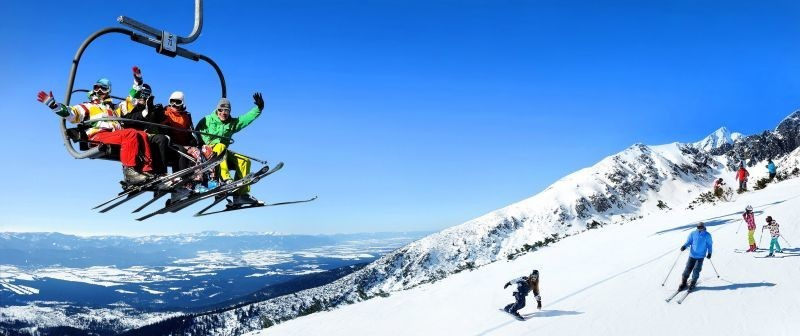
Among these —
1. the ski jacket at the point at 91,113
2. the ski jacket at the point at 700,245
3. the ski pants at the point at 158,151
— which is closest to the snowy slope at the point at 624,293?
the ski jacket at the point at 700,245

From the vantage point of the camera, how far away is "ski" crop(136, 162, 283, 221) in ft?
21.9

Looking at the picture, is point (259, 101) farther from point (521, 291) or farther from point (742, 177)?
point (742, 177)

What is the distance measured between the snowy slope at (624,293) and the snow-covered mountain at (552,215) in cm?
13488

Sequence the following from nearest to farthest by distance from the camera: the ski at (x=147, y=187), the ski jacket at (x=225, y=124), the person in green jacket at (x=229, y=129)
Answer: the ski at (x=147, y=187), the person in green jacket at (x=229, y=129), the ski jacket at (x=225, y=124)

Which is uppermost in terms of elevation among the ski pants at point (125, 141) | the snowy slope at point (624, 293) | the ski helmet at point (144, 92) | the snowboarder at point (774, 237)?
the ski helmet at point (144, 92)

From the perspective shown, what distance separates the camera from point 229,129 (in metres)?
7.83

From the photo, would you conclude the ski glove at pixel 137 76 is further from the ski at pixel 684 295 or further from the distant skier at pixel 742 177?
the distant skier at pixel 742 177

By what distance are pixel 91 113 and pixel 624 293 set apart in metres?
13.7

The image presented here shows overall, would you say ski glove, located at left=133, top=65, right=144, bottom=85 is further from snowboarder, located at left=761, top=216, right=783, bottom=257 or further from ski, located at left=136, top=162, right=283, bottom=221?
snowboarder, located at left=761, top=216, right=783, bottom=257

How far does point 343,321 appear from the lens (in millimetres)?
19328

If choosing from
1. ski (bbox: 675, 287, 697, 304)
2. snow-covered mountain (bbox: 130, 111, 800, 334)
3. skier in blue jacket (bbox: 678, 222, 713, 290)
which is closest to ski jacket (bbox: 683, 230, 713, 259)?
skier in blue jacket (bbox: 678, 222, 713, 290)

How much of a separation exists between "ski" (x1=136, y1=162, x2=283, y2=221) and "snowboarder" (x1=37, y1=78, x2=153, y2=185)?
1.64 ft

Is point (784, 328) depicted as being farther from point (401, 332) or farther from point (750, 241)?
point (401, 332)

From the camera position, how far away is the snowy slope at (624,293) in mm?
11397
